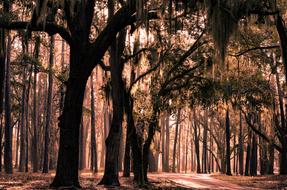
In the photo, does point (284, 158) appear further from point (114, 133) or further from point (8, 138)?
point (8, 138)

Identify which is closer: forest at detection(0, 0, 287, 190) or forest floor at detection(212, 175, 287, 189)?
forest at detection(0, 0, 287, 190)

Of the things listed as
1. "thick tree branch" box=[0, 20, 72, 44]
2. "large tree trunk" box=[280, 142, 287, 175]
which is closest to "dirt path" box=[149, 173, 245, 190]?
"large tree trunk" box=[280, 142, 287, 175]

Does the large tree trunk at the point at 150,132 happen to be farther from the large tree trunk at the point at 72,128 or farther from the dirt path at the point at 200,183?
the large tree trunk at the point at 72,128

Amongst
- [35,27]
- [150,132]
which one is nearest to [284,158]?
[150,132]

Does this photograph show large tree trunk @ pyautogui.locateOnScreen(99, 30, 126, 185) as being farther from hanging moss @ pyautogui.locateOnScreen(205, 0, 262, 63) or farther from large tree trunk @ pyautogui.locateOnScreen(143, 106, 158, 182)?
hanging moss @ pyautogui.locateOnScreen(205, 0, 262, 63)

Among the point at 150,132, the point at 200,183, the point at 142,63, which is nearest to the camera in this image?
the point at 142,63

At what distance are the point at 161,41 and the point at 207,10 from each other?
8.35 metres

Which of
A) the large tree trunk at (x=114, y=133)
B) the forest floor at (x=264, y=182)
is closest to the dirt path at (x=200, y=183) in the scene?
the forest floor at (x=264, y=182)

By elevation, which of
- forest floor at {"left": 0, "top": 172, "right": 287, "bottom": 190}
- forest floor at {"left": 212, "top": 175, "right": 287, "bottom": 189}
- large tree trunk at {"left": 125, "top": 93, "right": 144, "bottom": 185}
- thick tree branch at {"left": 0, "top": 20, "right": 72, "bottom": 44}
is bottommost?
forest floor at {"left": 212, "top": 175, "right": 287, "bottom": 189}

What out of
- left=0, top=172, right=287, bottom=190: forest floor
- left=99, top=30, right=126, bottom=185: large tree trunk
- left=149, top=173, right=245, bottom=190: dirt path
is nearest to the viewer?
left=0, top=172, right=287, bottom=190: forest floor

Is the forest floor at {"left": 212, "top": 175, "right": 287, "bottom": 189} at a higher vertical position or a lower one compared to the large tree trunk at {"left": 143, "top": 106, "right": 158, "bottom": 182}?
lower

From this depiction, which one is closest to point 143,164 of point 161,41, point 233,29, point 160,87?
point 160,87

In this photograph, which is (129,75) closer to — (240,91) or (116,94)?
(116,94)

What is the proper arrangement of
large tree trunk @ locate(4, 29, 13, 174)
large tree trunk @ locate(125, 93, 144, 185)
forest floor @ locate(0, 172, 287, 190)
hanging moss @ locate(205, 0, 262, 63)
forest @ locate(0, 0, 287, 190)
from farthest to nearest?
large tree trunk @ locate(4, 29, 13, 174) < large tree trunk @ locate(125, 93, 144, 185) < forest floor @ locate(0, 172, 287, 190) < forest @ locate(0, 0, 287, 190) < hanging moss @ locate(205, 0, 262, 63)
